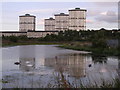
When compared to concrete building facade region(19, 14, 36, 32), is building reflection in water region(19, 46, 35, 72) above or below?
below

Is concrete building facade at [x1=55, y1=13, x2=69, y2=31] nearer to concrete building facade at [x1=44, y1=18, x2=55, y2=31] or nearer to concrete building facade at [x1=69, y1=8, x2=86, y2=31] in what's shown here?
concrete building facade at [x1=44, y1=18, x2=55, y2=31]

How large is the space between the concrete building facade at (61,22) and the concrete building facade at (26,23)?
10.9 meters

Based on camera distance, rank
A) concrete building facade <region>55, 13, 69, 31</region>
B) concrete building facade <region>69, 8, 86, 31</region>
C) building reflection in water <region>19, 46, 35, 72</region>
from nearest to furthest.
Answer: building reflection in water <region>19, 46, 35, 72</region> → concrete building facade <region>69, 8, 86, 31</region> → concrete building facade <region>55, 13, 69, 31</region>

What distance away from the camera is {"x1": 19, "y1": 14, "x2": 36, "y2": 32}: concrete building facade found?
104m

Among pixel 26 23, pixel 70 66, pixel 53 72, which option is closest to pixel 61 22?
pixel 26 23

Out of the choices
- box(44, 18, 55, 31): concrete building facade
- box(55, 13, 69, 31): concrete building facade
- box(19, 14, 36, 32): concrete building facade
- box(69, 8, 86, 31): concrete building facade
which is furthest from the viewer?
box(44, 18, 55, 31): concrete building facade

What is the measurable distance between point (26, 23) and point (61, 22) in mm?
15686

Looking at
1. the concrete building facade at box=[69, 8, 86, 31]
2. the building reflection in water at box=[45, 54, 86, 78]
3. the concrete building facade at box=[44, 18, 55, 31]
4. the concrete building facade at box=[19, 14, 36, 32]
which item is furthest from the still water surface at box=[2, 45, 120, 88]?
the concrete building facade at box=[44, 18, 55, 31]

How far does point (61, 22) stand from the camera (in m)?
108

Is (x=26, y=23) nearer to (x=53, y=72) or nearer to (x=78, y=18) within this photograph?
(x=78, y=18)

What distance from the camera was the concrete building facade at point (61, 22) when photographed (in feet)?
350

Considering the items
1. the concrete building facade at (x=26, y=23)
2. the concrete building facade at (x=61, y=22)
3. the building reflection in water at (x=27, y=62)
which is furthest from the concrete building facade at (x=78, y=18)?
the building reflection in water at (x=27, y=62)

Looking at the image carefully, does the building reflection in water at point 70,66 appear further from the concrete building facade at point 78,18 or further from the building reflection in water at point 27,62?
the concrete building facade at point 78,18

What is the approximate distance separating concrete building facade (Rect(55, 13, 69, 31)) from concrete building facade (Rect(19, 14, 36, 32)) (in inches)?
430
